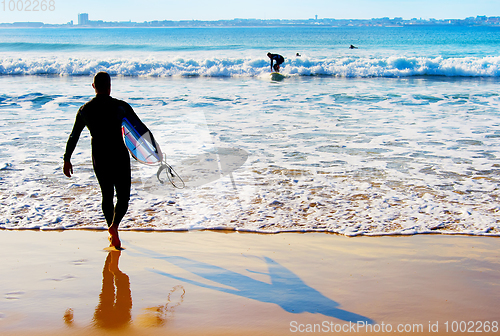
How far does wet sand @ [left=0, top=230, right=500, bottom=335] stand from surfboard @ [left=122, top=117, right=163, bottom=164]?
2.77 ft

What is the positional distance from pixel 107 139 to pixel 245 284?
178 cm

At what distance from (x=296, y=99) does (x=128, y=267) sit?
11601 millimetres

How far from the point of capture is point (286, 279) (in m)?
3.10

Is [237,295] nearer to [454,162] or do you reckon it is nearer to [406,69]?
[454,162]

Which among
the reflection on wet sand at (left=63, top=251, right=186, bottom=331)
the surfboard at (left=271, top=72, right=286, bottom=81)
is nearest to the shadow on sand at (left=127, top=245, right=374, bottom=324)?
the reflection on wet sand at (left=63, top=251, right=186, bottom=331)

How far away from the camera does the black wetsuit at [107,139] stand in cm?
341

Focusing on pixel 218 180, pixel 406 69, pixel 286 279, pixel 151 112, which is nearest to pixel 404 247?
pixel 286 279

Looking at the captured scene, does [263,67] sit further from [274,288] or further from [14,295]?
[14,295]

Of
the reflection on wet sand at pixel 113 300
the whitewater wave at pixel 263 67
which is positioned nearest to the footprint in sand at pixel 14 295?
the reflection on wet sand at pixel 113 300

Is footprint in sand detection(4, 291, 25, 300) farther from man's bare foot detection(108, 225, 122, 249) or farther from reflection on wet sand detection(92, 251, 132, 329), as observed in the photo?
man's bare foot detection(108, 225, 122, 249)

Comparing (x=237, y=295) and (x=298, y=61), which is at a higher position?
(x=298, y=61)

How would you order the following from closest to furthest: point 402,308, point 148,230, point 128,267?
point 402,308 → point 128,267 → point 148,230

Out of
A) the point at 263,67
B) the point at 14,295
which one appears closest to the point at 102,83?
the point at 14,295

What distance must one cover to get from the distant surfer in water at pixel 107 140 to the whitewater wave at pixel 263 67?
2068 centimetres
